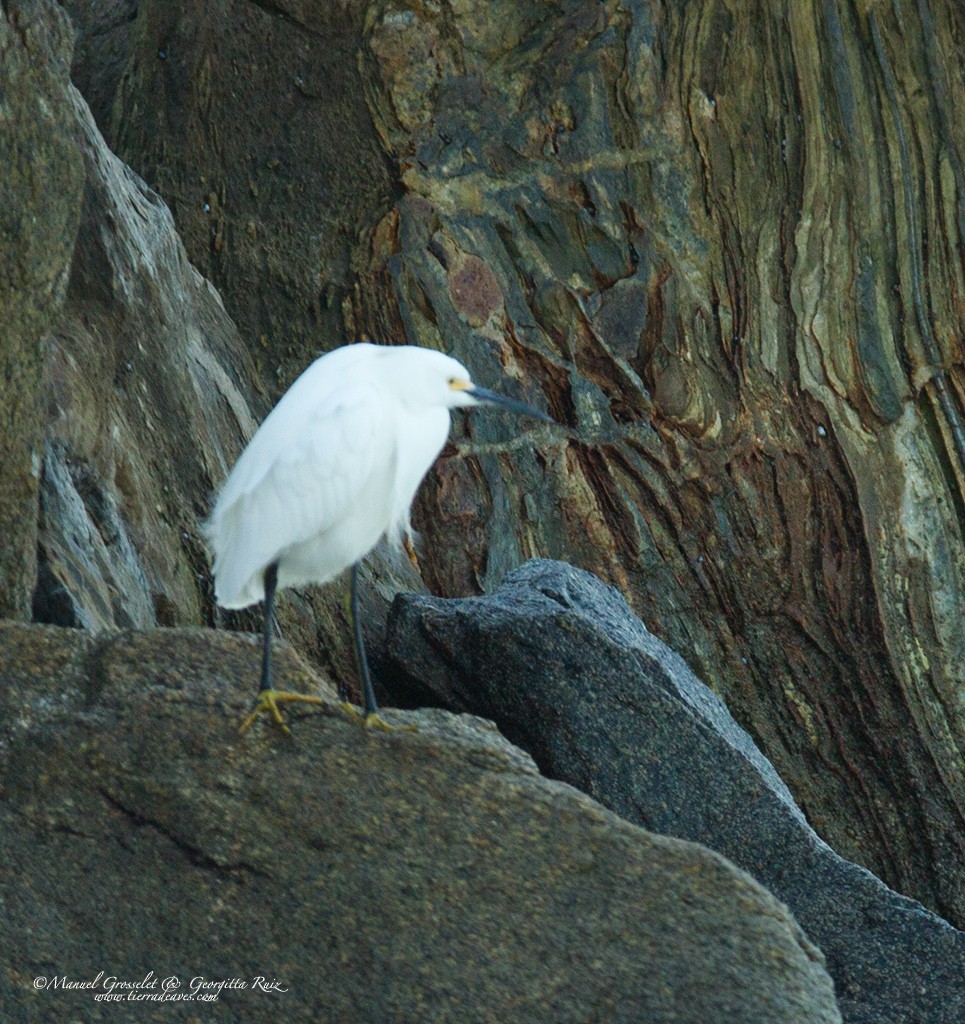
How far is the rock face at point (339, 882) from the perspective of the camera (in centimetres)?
282

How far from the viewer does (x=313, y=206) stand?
727 cm

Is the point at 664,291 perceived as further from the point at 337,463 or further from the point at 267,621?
the point at 267,621

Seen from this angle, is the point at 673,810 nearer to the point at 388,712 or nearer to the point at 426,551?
the point at 388,712

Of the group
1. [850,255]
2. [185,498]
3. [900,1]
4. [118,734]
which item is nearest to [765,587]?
[850,255]

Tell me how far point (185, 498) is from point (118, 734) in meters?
1.92

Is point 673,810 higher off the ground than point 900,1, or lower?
lower

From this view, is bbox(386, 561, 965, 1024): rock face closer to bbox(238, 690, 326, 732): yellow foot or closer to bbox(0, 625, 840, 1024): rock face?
bbox(0, 625, 840, 1024): rock face

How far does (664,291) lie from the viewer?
7.29 meters

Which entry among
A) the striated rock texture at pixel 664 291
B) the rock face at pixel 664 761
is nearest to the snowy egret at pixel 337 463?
the rock face at pixel 664 761

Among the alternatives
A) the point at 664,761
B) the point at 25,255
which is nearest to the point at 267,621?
the point at 25,255

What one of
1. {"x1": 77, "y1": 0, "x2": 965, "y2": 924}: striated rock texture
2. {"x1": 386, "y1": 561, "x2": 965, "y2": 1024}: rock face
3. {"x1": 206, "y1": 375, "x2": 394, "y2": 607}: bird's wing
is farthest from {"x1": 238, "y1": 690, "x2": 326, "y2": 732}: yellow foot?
{"x1": 77, "y1": 0, "x2": 965, "y2": 924}: striated rock texture

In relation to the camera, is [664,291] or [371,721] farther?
[664,291]

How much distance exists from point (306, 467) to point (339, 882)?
0.96 metres

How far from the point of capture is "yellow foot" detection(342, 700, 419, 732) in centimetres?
317
